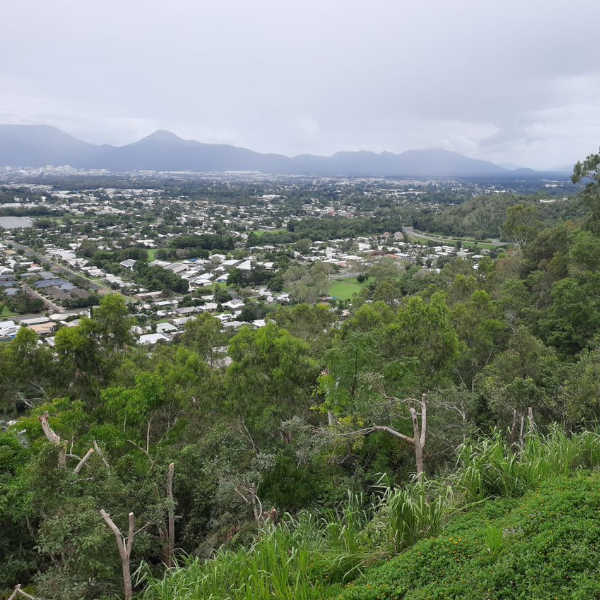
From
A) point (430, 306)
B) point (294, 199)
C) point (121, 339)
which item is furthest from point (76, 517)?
point (294, 199)

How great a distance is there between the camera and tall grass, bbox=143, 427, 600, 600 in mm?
3389

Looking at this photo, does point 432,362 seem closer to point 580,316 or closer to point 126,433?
point 580,316

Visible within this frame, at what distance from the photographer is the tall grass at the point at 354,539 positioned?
11.1ft

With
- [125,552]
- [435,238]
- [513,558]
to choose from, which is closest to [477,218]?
[435,238]

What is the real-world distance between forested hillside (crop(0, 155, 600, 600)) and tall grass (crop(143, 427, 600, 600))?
0.05 ft

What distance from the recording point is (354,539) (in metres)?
3.72

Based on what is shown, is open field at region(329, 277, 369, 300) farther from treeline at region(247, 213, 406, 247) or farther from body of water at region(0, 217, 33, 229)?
body of water at region(0, 217, 33, 229)

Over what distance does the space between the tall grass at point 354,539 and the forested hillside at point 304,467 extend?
0.05 feet

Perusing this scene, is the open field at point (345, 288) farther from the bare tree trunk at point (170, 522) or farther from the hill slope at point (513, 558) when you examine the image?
the hill slope at point (513, 558)

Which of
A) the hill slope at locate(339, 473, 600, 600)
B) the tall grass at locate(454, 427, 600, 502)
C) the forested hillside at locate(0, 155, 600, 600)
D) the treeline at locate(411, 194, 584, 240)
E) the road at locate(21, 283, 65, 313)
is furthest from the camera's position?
the treeline at locate(411, 194, 584, 240)

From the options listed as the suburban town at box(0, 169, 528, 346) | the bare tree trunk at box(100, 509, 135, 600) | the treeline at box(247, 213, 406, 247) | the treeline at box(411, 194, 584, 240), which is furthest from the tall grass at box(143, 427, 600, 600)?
the treeline at box(411, 194, 584, 240)

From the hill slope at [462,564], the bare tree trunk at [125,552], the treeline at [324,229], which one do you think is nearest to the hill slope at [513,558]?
the hill slope at [462,564]

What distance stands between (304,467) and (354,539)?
8.57 feet

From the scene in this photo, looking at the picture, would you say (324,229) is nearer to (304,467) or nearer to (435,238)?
(435,238)
